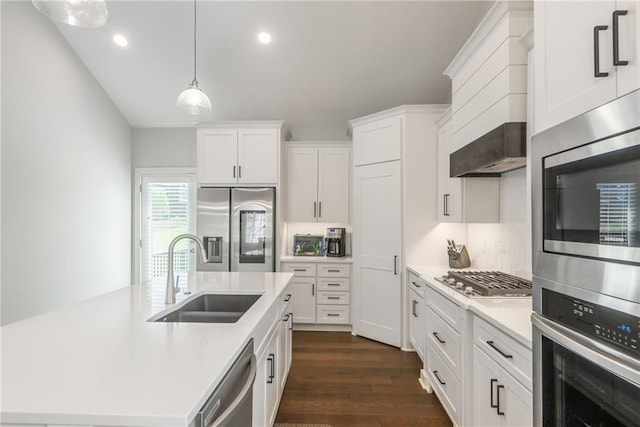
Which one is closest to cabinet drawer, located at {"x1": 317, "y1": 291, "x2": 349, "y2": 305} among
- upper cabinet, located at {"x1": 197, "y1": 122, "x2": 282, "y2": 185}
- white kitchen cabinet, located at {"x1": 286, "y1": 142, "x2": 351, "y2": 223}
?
white kitchen cabinet, located at {"x1": 286, "y1": 142, "x2": 351, "y2": 223}

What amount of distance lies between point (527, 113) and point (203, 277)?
7.82 feet

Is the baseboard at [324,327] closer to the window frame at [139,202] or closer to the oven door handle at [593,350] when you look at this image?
the window frame at [139,202]

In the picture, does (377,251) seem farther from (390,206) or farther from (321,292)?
(321,292)

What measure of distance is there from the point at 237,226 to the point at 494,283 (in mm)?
2832

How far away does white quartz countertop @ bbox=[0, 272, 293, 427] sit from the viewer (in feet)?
2.48

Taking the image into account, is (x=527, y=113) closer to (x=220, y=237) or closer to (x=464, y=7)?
(x=464, y=7)

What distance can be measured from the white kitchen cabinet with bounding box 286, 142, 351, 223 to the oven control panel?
327 cm

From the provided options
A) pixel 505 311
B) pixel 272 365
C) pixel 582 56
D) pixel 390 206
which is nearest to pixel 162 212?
pixel 390 206

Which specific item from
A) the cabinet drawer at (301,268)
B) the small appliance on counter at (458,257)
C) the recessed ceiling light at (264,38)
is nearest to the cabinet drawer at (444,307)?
the small appliance on counter at (458,257)

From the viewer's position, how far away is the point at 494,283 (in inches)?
80.0

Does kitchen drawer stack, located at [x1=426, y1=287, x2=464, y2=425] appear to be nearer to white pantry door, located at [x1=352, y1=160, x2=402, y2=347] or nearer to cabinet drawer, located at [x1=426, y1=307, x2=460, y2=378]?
cabinet drawer, located at [x1=426, y1=307, x2=460, y2=378]

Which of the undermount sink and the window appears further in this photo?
the window

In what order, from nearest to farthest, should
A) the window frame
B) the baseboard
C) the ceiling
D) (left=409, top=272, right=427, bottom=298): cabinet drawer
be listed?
(left=409, top=272, right=427, bottom=298): cabinet drawer
the ceiling
the baseboard
the window frame

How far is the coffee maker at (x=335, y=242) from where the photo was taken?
166 inches
